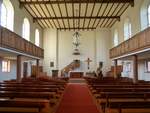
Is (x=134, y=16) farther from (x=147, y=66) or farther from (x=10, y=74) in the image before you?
(x=10, y=74)

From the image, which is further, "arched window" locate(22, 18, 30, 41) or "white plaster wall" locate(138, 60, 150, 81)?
"arched window" locate(22, 18, 30, 41)

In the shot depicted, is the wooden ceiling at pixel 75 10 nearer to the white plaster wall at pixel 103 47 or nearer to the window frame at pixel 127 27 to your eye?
the window frame at pixel 127 27

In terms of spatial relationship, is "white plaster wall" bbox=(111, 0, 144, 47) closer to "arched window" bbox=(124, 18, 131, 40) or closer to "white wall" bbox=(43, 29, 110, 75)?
"arched window" bbox=(124, 18, 131, 40)

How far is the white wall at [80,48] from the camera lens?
107 ft

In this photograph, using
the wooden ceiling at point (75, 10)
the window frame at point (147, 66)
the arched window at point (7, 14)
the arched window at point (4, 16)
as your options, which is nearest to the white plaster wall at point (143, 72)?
the window frame at point (147, 66)

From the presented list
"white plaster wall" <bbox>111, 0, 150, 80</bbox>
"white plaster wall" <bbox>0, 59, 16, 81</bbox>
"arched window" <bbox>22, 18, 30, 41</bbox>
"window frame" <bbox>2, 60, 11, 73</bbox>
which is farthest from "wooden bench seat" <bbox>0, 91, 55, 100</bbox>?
"arched window" <bbox>22, 18, 30, 41</bbox>

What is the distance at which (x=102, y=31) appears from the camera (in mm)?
33156

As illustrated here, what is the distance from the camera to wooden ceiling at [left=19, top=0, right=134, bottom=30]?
67.7ft

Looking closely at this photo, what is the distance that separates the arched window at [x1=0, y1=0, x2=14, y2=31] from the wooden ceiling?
2.14m

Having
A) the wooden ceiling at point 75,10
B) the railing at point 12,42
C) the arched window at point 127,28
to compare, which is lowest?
the railing at point 12,42

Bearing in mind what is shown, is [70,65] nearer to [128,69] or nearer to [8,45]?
[128,69]

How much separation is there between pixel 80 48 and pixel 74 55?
142 centimetres

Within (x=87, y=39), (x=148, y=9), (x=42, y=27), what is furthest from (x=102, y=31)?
(x=148, y=9)

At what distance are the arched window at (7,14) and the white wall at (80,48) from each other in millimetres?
13529
